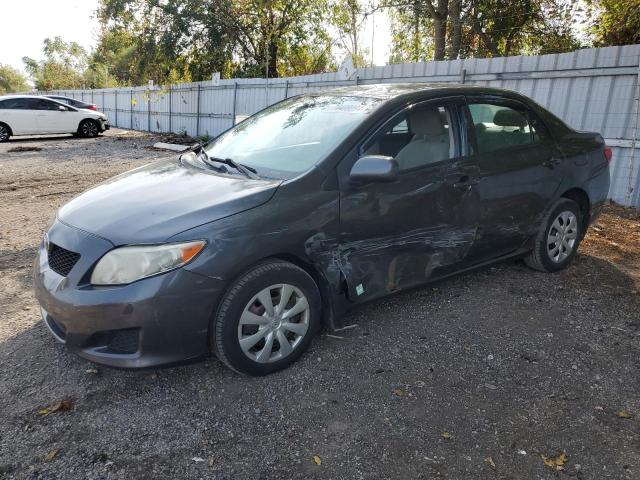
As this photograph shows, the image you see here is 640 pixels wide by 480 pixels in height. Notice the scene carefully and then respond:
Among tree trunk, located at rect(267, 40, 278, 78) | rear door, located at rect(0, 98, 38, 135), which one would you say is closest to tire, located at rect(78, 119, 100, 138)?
rear door, located at rect(0, 98, 38, 135)

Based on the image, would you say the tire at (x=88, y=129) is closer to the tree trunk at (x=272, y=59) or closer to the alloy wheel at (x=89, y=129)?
the alloy wheel at (x=89, y=129)

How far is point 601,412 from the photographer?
2750 millimetres

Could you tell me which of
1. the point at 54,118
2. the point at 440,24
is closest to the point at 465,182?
the point at 440,24

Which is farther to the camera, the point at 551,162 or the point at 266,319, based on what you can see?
the point at 551,162

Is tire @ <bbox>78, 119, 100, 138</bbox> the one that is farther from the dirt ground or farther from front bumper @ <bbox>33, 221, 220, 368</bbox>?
front bumper @ <bbox>33, 221, 220, 368</bbox>

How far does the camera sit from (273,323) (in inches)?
116

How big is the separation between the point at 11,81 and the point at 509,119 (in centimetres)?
9142

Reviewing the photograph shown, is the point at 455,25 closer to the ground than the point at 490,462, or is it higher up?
higher up

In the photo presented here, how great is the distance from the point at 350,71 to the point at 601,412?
32.9ft

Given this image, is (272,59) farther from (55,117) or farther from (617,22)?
(617,22)

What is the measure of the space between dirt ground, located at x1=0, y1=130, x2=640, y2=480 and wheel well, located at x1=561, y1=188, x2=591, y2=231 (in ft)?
3.00

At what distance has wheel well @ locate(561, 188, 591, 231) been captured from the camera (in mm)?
4639

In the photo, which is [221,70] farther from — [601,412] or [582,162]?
[601,412]

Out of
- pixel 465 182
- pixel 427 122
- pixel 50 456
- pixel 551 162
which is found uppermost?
pixel 427 122
